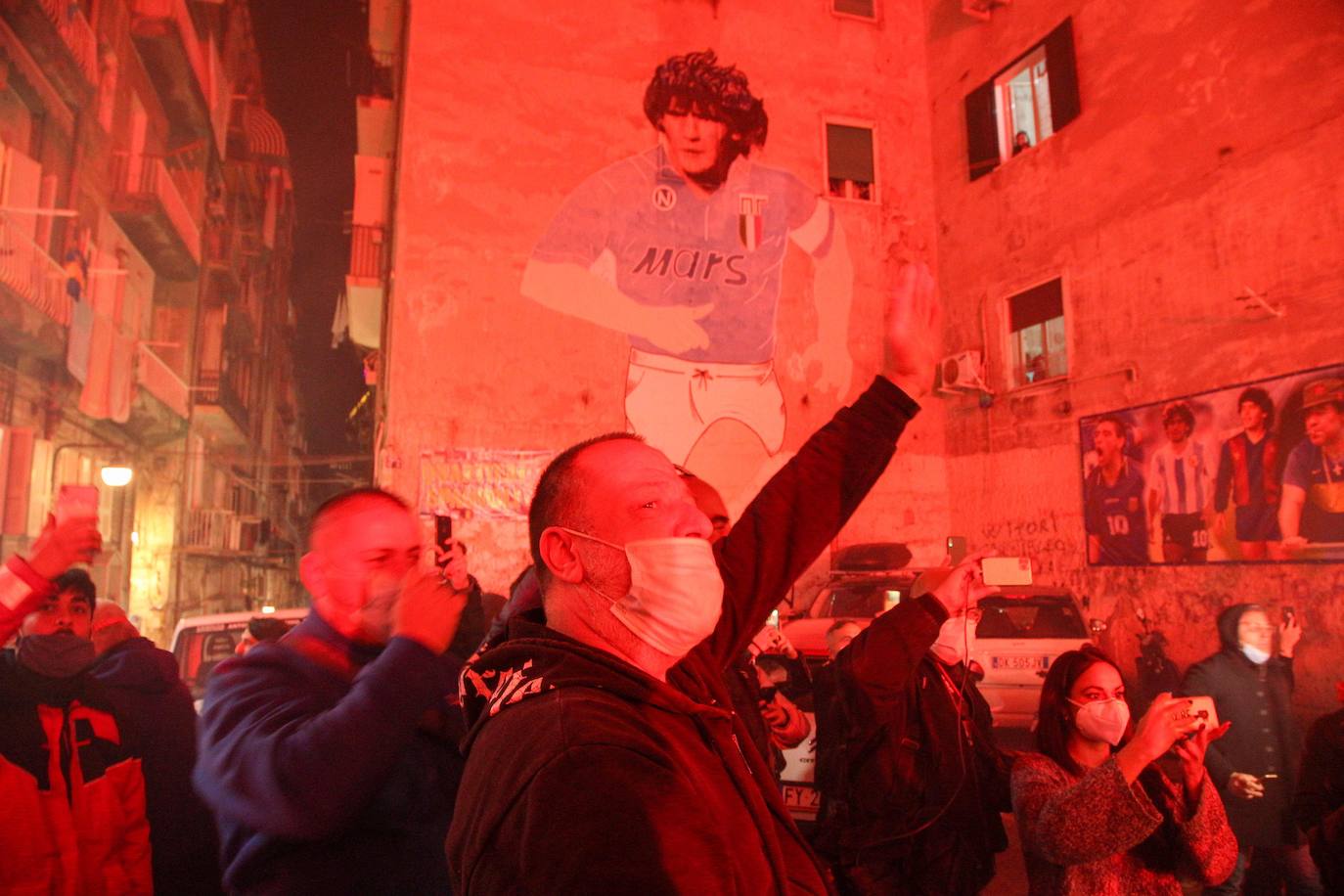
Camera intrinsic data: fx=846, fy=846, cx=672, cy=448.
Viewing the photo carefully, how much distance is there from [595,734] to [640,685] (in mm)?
187

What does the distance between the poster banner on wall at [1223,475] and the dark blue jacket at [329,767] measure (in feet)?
14.9

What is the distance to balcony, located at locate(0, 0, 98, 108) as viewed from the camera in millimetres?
3307

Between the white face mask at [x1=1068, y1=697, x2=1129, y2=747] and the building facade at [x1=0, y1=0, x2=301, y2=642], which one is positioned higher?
the building facade at [x1=0, y1=0, x2=301, y2=642]

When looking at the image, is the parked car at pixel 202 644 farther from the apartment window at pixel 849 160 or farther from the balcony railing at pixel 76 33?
the apartment window at pixel 849 160

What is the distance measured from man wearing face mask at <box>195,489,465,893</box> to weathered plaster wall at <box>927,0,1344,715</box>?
4.27 m

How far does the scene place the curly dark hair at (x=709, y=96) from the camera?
269 inches

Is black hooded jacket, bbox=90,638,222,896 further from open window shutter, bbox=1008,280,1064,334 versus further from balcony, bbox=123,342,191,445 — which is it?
open window shutter, bbox=1008,280,1064,334

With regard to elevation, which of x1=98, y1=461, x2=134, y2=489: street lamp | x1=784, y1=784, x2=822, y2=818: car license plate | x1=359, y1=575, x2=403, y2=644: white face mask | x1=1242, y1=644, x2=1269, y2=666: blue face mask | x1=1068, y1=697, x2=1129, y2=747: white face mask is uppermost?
x1=98, y1=461, x2=134, y2=489: street lamp

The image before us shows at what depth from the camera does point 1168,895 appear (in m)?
2.23

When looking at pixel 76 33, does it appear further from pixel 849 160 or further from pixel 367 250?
Result: pixel 849 160

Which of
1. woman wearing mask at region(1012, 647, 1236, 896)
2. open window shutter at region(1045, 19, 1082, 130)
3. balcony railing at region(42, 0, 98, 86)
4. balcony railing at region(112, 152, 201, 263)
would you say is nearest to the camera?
woman wearing mask at region(1012, 647, 1236, 896)

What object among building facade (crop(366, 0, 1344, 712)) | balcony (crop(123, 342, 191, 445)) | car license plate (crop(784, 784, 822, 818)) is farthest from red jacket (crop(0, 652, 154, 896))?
building facade (crop(366, 0, 1344, 712))

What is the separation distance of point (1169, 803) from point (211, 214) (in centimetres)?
528

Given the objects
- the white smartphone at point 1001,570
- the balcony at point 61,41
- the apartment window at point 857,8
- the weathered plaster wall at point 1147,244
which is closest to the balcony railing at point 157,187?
the balcony at point 61,41
